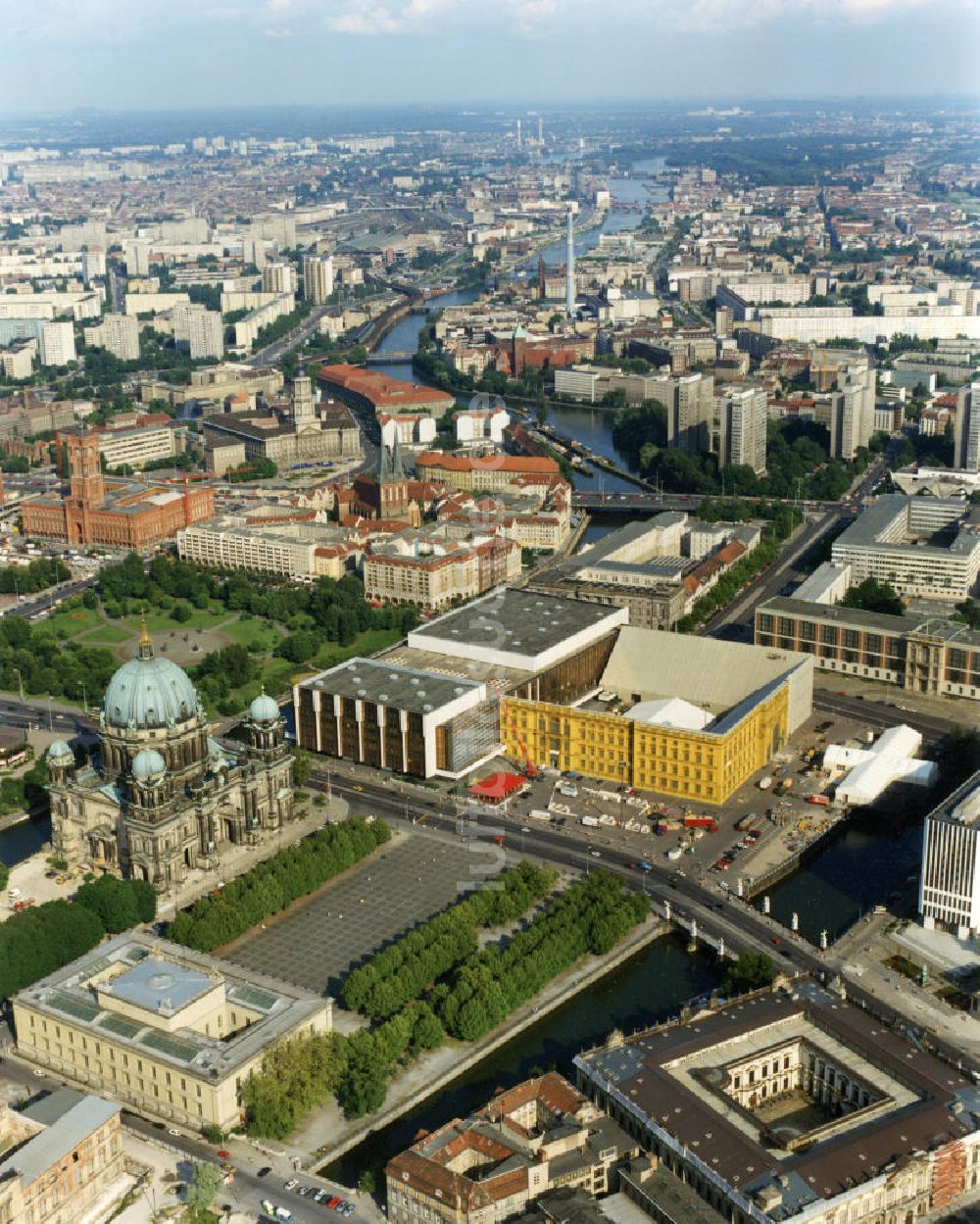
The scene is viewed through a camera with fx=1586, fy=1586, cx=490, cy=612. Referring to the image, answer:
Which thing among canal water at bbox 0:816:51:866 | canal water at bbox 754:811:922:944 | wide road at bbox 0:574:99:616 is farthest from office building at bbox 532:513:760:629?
canal water at bbox 0:816:51:866

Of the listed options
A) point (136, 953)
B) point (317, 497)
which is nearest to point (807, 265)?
point (317, 497)

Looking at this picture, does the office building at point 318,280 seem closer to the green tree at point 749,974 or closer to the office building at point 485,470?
the office building at point 485,470

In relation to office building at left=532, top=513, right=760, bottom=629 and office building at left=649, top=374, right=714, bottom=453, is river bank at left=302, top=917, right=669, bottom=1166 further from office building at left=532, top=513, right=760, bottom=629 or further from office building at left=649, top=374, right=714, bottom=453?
office building at left=649, top=374, right=714, bottom=453

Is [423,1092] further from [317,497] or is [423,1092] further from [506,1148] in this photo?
[317,497]

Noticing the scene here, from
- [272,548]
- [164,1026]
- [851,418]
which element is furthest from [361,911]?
[851,418]

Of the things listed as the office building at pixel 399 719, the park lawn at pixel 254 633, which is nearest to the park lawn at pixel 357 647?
the park lawn at pixel 254 633

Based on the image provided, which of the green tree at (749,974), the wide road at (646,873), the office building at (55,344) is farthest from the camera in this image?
the office building at (55,344)
